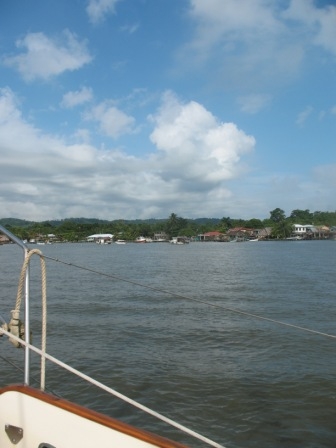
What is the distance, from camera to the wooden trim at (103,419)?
2.54 m

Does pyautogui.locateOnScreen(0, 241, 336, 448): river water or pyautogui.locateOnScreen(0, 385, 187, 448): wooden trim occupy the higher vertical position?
pyautogui.locateOnScreen(0, 385, 187, 448): wooden trim

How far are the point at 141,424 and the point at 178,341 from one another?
4611 mm

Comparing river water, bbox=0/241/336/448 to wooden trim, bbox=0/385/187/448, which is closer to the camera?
wooden trim, bbox=0/385/187/448

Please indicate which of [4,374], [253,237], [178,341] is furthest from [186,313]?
[253,237]

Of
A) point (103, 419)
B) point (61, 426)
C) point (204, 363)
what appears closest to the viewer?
point (103, 419)

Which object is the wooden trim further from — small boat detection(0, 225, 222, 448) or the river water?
the river water

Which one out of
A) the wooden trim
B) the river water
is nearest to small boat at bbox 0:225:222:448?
the wooden trim

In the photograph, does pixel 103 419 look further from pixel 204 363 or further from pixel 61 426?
pixel 204 363

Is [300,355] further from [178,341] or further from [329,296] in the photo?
[329,296]

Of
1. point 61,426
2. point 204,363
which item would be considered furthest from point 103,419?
point 204,363

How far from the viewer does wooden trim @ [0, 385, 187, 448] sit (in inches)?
100

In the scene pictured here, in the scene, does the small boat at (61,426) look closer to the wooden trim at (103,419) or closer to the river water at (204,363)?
the wooden trim at (103,419)

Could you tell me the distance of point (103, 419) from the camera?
8.75 feet

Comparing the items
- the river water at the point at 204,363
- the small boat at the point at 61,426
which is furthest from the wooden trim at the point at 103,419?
the river water at the point at 204,363
